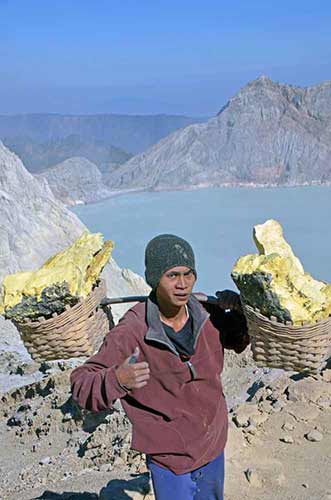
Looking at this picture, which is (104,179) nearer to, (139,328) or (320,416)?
(320,416)

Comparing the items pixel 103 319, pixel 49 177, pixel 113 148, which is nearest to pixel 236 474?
pixel 103 319

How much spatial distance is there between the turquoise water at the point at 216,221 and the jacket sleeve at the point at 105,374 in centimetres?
961

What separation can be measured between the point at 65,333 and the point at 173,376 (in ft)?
2.01

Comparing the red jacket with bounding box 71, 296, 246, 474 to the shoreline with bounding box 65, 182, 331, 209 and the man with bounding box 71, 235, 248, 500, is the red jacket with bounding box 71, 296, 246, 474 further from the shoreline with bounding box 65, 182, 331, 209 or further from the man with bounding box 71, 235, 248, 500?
the shoreline with bounding box 65, 182, 331, 209

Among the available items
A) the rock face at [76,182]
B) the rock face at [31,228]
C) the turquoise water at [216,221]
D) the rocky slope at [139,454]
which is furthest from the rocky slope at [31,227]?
the rock face at [76,182]

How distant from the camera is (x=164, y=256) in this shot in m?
1.67

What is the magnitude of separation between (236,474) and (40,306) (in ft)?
5.79

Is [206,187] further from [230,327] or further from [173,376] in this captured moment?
[173,376]

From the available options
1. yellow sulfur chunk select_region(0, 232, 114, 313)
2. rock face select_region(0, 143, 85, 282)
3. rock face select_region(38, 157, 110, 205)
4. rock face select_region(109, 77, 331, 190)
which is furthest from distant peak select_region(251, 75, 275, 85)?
yellow sulfur chunk select_region(0, 232, 114, 313)

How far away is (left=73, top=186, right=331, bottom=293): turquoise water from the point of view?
13.4 metres

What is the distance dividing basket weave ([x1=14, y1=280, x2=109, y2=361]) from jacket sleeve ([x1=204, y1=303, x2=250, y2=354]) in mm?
532

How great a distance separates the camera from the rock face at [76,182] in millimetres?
20481

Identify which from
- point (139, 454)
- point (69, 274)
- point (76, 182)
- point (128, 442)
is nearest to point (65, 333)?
point (69, 274)

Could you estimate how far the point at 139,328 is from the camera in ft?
5.57
